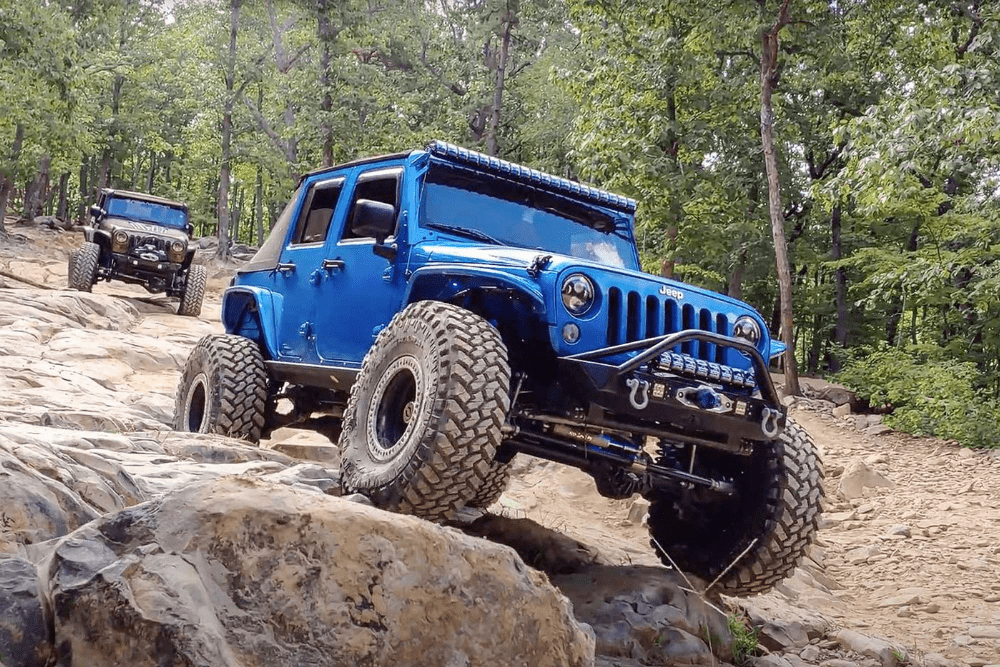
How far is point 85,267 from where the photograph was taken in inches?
688

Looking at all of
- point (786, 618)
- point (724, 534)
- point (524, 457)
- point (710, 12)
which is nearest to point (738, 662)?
point (724, 534)

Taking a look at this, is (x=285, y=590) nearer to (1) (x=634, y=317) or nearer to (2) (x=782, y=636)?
(1) (x=634, y=317)

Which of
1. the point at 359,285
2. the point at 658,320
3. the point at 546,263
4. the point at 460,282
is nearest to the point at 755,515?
the point at 658,320

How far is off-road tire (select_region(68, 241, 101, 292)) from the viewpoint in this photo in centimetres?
1748

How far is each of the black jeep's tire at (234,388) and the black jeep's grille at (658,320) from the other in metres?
2.99

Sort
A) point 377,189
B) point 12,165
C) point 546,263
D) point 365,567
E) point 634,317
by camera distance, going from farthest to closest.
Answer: point 12,165 < point 377,189 < point 634,317 < point 546,263 < point 365,567

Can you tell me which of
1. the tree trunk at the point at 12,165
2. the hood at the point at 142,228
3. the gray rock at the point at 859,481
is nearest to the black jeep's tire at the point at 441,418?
the gray rock at the point at 859,481

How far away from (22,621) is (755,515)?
3377 millimetres

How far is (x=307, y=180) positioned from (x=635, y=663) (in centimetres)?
411

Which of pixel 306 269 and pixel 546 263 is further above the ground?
pixel 546 263

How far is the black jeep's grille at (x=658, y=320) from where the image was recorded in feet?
13.3

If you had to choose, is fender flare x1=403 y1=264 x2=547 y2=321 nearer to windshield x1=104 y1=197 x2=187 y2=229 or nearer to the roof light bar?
the roof light bar

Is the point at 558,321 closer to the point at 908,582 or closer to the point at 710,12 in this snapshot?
the point at 908,582

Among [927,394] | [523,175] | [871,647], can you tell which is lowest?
[871,647]
